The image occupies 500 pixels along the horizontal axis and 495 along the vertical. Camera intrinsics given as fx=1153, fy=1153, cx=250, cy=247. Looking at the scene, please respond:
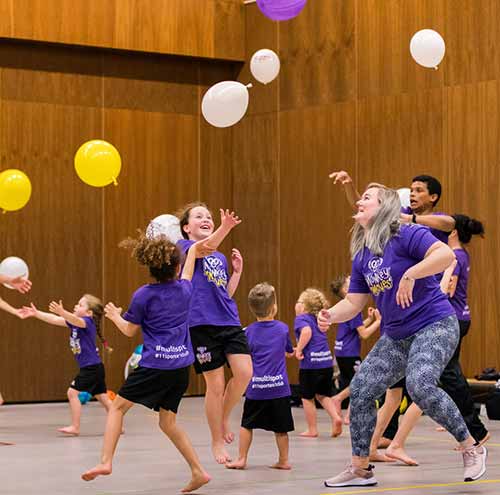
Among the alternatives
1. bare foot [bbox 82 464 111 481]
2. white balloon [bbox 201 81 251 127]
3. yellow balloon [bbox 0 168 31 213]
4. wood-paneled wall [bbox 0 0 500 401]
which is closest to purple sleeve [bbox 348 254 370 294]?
bare foot [bbox 82 464 111 481]

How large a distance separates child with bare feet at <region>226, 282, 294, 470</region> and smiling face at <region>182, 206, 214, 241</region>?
0.56 metres

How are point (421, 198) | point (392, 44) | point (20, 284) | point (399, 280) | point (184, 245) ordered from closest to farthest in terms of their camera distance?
point (399, 280), point (184, 245), point (421, 198), point (20, 284), point (392, 44)

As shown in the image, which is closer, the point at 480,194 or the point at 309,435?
the point at 309,435

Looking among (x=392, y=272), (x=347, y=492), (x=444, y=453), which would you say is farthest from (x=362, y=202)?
(x=444, y=453)

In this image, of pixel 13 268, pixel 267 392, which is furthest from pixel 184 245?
pixel 13 268

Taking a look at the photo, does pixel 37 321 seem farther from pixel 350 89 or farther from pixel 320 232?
pixel 350 89

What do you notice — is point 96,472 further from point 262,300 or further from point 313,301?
point 313,301

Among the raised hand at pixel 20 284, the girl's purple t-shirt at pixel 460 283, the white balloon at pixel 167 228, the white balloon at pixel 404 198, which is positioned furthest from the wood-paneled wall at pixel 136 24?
the girl's purple t-shirt at pixel 460 283

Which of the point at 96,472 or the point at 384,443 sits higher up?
the point at 96,472

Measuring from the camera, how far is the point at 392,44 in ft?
47.1

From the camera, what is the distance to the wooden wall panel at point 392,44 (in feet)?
45.6

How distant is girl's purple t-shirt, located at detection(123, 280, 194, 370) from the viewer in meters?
6.72

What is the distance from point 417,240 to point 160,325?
5.16ft

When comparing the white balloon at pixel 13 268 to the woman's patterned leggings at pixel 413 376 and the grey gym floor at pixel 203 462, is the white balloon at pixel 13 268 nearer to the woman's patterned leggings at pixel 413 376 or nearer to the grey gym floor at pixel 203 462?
the grey gym floor at pixel 203 462
